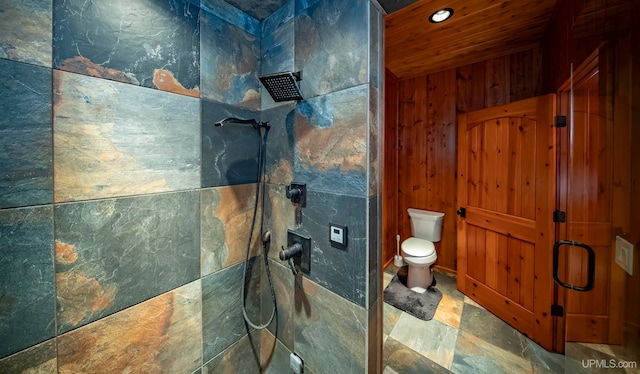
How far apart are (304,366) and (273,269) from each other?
54 cm

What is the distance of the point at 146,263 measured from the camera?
929mm

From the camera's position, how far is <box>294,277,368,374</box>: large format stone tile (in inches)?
36.9

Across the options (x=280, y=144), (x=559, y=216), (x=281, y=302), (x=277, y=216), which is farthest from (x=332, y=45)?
(x=559, y=216)

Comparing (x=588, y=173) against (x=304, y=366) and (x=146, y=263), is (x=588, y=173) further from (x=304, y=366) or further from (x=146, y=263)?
(x=146, y=263)

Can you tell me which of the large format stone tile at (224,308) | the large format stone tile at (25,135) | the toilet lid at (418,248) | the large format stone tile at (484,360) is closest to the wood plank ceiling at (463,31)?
the large format stone tile at (25,135)

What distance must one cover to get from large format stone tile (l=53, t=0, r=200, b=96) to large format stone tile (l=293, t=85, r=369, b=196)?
58 centimetres

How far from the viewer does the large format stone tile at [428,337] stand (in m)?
1.63

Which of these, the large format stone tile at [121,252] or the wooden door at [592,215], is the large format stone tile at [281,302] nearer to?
the large format stone tile at [121,252]

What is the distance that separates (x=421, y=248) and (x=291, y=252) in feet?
6.21

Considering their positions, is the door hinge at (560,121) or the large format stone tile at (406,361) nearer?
the large format stone tile at (406,361)

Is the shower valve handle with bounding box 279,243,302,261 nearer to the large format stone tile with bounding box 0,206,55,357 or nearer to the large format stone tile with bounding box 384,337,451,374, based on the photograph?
the large format stone tile with bounding box 0,206,55,357

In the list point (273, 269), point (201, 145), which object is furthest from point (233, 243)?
point (201, 145)

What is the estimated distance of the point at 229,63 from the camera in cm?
116

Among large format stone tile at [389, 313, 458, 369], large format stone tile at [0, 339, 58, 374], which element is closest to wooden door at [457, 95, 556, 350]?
large format stone tile at [389, 313, 458, 369]
